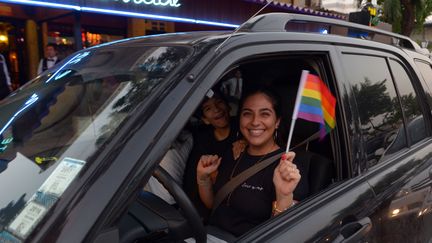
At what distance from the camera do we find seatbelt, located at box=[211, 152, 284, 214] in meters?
1.94

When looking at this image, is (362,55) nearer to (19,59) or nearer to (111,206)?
(111,206)

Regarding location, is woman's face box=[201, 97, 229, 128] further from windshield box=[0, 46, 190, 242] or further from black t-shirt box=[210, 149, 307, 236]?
windshield box=[0, 46, 190, 242]

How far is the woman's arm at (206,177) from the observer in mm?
1993

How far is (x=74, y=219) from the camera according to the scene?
1040mm

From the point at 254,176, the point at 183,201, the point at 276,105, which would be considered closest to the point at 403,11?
the point at 276,105

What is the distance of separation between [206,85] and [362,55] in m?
1.16

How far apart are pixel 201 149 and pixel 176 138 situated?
51.1 inches

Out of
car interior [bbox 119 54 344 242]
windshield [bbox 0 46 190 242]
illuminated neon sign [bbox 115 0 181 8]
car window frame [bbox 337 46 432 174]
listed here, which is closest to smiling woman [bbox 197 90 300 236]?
car interior [bbox 119 54 344 242]

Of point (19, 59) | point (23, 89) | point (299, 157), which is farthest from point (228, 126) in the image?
point (19, 59)

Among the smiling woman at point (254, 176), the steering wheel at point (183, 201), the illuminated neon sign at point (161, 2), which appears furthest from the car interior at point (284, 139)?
the illuminated neon sign at point (161, 2)

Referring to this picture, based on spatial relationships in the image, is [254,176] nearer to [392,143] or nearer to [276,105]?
[276,105]

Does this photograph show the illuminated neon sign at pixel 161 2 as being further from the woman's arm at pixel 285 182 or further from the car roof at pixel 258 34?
the woman's arm at pixel 285 182

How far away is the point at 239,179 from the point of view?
76.6 inches

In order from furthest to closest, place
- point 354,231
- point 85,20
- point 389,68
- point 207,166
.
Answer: point 85,20 → point 389,68 → point 207,166 → point 354,231
